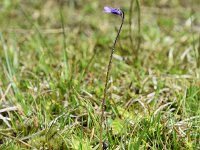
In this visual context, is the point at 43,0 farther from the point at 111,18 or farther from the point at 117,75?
the point at 117,75

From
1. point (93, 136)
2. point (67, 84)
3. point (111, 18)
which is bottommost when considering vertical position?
point (93, 136)

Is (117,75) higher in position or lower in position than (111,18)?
lower

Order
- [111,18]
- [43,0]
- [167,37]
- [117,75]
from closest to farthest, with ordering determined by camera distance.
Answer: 1. [117,75]
2. [167,37]
3. [111,18]
4. [43,0]

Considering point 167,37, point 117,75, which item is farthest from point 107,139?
point 167,37

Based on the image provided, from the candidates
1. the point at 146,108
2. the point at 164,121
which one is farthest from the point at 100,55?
the point at 164,121

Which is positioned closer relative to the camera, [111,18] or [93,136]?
[93,136]

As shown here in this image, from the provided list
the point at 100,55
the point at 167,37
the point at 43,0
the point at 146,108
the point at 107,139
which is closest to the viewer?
the point at 107,139
